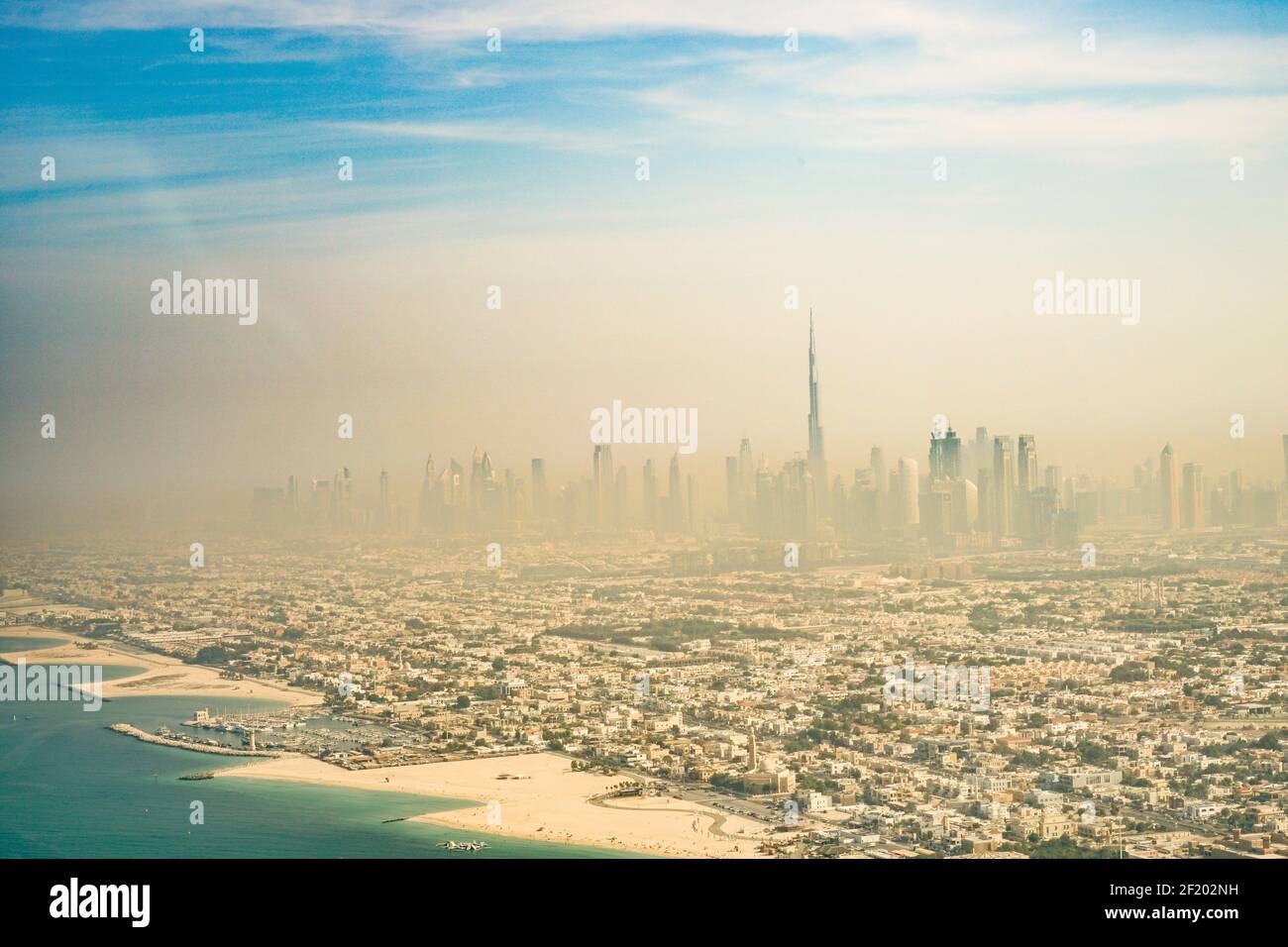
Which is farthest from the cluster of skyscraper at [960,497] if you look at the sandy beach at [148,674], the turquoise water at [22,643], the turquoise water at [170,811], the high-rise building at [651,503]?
the turquoise water at [22,643]

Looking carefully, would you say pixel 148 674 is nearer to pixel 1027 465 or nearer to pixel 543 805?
pixel 543 805

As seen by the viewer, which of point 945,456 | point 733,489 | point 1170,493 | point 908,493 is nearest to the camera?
point 1170,493

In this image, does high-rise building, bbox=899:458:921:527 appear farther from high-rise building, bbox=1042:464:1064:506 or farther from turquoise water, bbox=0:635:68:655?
turquoise water, bbox=0:635:68:655

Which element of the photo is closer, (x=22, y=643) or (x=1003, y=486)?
(x=22, y=643)

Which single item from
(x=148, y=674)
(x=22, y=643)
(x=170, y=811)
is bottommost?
(x=170, y=811)

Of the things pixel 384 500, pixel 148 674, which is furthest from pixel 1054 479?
pixel 148 674

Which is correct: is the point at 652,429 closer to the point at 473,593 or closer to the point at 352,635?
the point at 473,593
